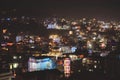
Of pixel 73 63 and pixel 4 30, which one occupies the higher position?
pixel 4 30

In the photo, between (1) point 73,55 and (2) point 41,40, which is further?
(2) point 41,40

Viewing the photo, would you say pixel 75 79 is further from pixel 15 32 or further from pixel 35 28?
pixel 35 28

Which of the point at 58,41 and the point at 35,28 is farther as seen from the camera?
the point at 35,28

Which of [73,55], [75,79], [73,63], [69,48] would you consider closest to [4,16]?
[69,48]

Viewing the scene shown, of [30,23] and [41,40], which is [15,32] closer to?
[41,40]

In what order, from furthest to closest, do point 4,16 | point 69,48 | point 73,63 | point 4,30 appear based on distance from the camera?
point 4,16 → point 4,30 → point 69,48 → point 73,63

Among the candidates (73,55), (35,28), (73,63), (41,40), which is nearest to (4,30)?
(41,40)

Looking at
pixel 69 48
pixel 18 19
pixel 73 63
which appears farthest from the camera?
pixel 18 19

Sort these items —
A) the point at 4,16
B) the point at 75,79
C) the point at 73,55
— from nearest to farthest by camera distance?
the point at 75,79
the point at 73,55
the point at 4,16

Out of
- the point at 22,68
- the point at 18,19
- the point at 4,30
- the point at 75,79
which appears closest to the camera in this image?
the point at 75,79
